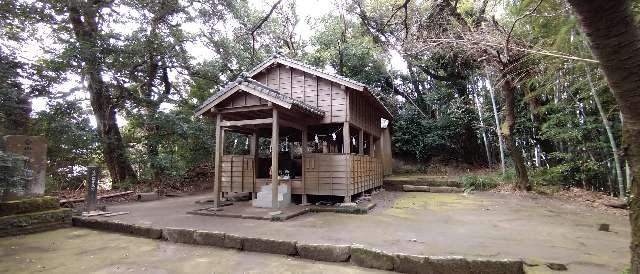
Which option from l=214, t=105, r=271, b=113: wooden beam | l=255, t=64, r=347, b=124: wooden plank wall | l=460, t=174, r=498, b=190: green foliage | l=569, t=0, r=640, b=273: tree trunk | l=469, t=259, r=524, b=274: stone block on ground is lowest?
l=469, t=259, r=524, b=274: stone block on ground

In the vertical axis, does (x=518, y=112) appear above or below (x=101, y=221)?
above

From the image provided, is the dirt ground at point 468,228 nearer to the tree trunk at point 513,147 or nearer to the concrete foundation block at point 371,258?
the concrete foundation block at point 371,258

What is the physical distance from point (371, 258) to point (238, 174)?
742cm

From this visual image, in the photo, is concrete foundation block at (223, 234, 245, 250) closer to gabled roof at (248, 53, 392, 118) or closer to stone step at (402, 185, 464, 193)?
gabled roof at (248, 53, 392, 118)

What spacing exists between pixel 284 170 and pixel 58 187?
9.67 metres

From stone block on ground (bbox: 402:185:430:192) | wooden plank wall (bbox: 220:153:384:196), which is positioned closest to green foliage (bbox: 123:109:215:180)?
wooden plank wall (bbox: 220:153:384:196)

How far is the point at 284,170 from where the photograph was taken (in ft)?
38.3

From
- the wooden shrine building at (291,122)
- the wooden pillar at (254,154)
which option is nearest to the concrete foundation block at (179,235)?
the wooden shrine building at (291,122)

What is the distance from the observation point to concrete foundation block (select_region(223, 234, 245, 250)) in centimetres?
584

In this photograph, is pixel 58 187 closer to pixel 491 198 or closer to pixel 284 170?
pixel 284 170

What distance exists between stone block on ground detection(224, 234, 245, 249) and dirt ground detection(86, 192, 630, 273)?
1.56 feet

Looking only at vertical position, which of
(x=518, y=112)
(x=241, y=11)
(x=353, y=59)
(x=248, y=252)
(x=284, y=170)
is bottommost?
(x=248, y=252)

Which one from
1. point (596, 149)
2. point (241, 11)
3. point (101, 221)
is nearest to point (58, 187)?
point (101, 221)

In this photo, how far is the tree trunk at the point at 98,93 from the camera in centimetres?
1213
